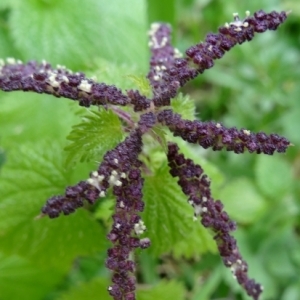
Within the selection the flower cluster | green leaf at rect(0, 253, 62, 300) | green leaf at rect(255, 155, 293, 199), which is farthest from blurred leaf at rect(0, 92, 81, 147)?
green leaf at rect(255, 155, 293, 199)

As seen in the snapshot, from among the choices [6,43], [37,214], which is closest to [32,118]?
[6,43]

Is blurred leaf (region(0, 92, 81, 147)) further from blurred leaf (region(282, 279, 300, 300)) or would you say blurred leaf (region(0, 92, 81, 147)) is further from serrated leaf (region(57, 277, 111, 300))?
blurred leaf (region(282, 279, 300, 300))

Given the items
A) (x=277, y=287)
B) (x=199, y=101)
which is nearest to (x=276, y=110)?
(x=199, y=101)

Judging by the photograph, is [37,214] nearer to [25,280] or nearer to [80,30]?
[25,280]

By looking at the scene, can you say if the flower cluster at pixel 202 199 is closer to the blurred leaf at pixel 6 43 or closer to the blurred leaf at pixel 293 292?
the blurred leaf at pixel 293 292

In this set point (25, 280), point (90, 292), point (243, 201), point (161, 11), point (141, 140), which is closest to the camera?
point (141, 140)

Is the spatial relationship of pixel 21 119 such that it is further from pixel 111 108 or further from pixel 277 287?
pixel 277 287
